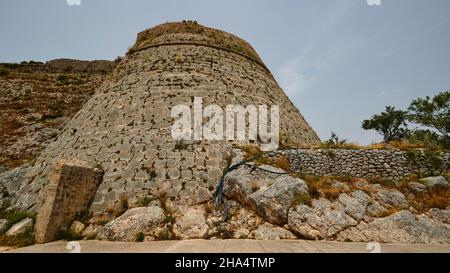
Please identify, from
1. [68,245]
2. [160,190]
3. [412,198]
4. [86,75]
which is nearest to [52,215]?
[68,245]

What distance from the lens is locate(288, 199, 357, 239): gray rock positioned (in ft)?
23.5

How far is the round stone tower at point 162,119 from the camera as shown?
9.23m

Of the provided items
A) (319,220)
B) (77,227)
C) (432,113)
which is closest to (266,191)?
(319,220)

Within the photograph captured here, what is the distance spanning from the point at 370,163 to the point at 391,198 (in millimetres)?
1936

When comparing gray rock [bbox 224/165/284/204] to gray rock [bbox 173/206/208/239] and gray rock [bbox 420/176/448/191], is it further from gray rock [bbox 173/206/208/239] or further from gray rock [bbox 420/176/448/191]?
gray rock [bbox 420/176/448/191]

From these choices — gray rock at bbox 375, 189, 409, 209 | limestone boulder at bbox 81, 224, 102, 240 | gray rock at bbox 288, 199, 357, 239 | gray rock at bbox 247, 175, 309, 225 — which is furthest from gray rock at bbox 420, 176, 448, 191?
limestone boulder at bbox 81, 224, 102, 240

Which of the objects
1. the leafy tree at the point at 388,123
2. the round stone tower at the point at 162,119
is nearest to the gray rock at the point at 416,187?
the round stone tower at the point at 162,119

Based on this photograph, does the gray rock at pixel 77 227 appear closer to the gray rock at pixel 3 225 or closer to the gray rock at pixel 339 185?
the gray rock at pixel 3 225

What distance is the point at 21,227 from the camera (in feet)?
26.9

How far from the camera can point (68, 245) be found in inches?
273

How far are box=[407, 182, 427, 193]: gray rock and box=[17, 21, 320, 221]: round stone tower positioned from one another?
4.91m

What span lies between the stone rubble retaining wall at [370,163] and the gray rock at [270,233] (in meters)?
3.03

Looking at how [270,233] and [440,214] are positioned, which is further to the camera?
[440,214]

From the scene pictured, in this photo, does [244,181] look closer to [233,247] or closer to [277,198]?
[277,198]
